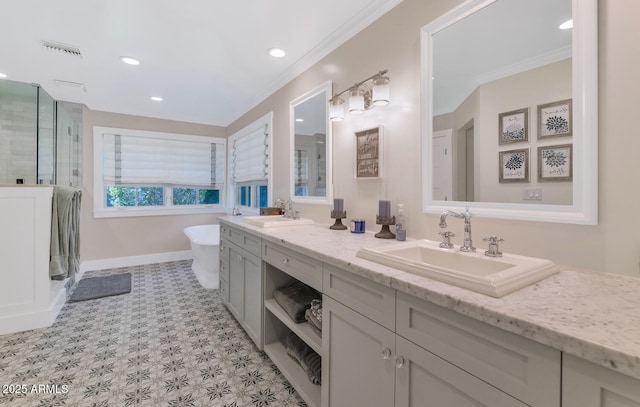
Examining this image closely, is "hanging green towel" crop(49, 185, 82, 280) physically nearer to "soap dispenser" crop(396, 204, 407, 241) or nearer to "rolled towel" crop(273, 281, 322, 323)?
"rolled towel" crop(273, 281, 322, 323)

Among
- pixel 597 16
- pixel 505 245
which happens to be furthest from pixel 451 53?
pixel 505 245

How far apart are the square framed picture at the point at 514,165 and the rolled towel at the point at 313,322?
117 centimetres

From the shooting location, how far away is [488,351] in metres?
0.72

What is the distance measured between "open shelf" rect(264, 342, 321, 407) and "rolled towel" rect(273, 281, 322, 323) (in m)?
0.31

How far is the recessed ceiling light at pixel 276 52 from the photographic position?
244 centimetres

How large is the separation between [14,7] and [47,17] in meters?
0.16

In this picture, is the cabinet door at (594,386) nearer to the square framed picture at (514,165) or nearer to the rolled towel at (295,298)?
the square framed picture at (514,165)

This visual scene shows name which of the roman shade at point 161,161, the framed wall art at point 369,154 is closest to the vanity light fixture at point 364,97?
the framed wall art at point 369,154

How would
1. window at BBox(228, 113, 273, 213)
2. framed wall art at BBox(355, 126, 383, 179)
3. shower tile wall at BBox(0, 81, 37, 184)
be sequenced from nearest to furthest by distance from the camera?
framed wall art at BBox(355, 126, 383, 179) < shower tile wall at BBox(0, 81, 37, 184) < window at BBox(228, 113, 273, 213)

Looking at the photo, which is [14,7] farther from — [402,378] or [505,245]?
[505,245]

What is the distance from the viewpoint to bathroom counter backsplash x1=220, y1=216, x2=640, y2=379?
542 mm

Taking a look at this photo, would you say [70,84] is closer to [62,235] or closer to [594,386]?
[62,235]

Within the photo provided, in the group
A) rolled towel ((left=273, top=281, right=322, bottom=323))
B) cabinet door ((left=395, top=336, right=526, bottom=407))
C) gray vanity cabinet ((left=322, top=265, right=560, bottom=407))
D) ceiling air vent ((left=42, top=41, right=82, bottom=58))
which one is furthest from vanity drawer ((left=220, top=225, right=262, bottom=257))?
ceiling air vent ((left=42, top=41, right=82, bottom=58))

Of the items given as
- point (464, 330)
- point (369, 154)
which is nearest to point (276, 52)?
point (369, 154)
